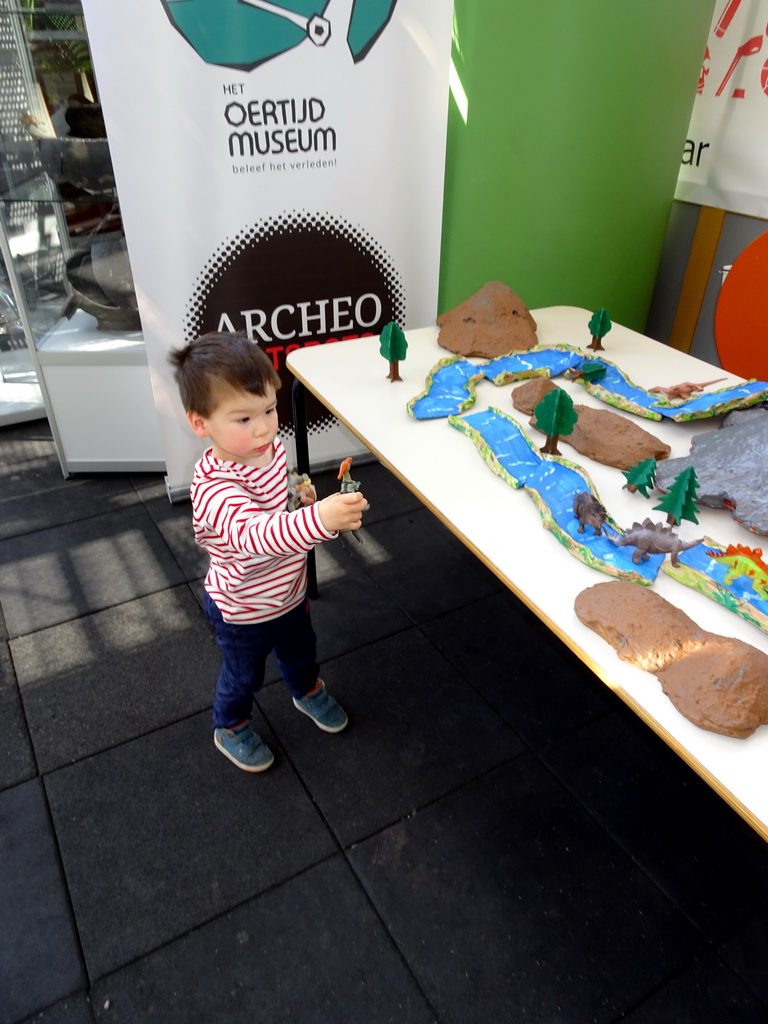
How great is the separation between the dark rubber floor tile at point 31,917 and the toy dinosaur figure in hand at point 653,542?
1276mm

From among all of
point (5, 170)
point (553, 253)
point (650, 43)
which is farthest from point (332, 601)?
point (650, 43)

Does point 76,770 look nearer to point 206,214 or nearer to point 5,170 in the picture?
point 206,214

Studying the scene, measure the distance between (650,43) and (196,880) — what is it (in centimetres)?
288

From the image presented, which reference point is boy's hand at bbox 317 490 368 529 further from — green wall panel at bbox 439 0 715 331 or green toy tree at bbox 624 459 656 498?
green wall panel at bbox 439 0 715 331

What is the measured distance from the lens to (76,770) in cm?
165

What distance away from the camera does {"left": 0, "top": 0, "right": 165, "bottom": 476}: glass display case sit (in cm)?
217

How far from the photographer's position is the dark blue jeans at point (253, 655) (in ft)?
4.69

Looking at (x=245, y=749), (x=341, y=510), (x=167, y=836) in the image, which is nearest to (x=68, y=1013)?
(x=167, y=836)

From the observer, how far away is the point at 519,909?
141 cm

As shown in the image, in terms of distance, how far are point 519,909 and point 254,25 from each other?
231cm

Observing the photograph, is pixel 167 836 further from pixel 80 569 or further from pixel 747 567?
pixel 747 567

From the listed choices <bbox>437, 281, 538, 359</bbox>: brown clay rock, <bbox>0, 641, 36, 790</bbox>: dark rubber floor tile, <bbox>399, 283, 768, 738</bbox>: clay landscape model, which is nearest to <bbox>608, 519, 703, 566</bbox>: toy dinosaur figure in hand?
<bbox>399, 283, 768, 738</bbox>: clay landscape model

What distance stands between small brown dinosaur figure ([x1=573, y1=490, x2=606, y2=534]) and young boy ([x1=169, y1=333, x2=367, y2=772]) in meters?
0.40

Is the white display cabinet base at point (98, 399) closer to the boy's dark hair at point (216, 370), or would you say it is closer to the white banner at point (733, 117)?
the boy's dark hair at point (216, 370)
